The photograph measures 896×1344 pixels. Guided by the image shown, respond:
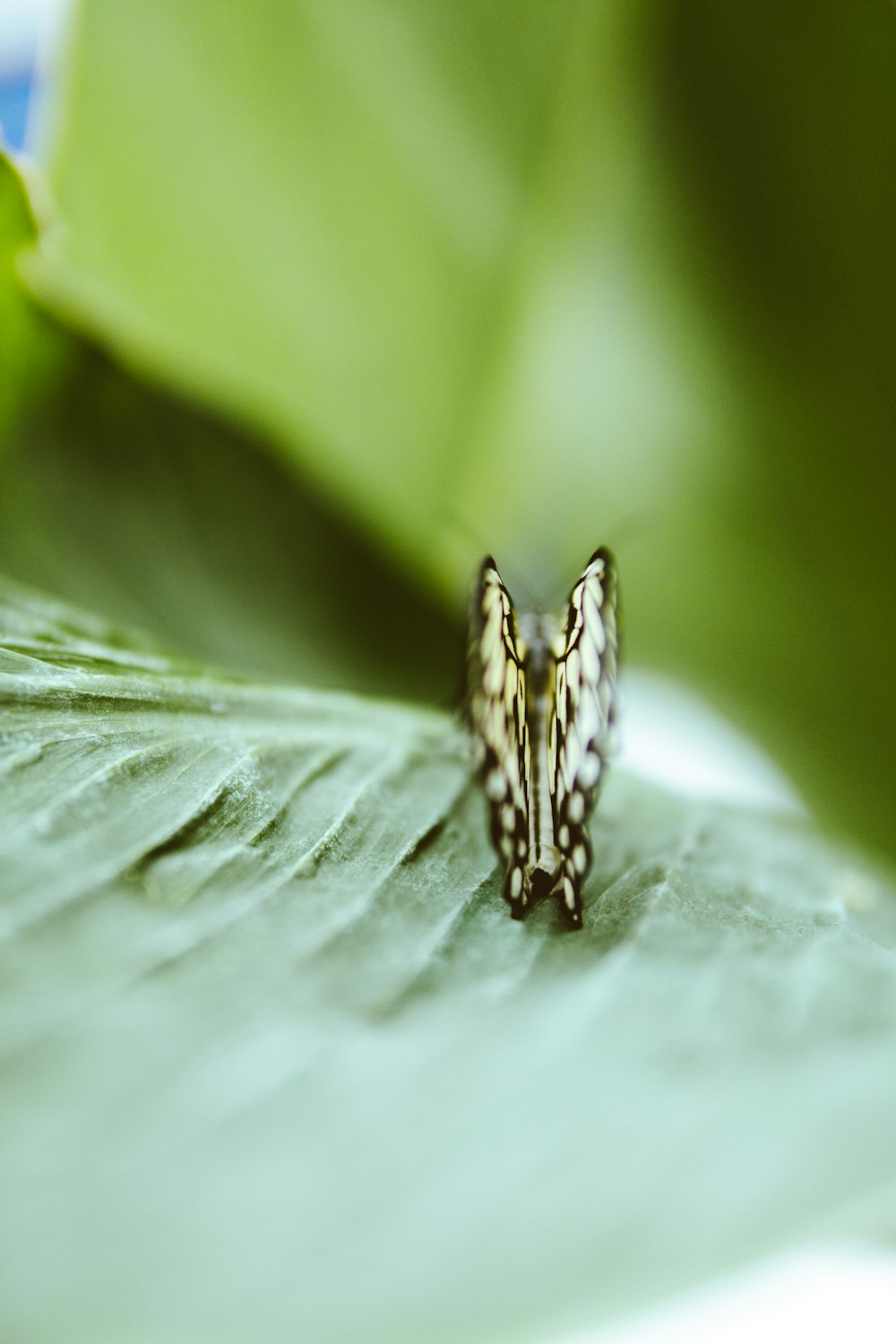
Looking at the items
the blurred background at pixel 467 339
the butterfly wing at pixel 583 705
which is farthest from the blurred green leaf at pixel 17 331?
the butterfly wing at pixel 583 705

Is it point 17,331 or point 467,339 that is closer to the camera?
point 17,331

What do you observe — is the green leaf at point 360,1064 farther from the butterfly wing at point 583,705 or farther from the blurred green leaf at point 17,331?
the blurred green leaf at point 17,331

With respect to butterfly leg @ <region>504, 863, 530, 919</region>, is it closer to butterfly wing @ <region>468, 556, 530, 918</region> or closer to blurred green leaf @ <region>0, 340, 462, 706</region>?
butterfly wing @ <region>468, 556, 530, 918</region>

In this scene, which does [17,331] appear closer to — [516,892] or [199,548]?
[199,548]

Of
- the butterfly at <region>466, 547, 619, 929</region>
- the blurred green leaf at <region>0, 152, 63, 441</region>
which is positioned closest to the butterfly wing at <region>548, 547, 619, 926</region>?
the butterfly at <region>466, 547, 619, 929</region>

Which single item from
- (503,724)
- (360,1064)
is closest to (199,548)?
(503,724)

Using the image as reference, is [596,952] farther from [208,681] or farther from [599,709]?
[208,681]

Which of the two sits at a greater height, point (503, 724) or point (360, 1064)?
point (503, 724)
